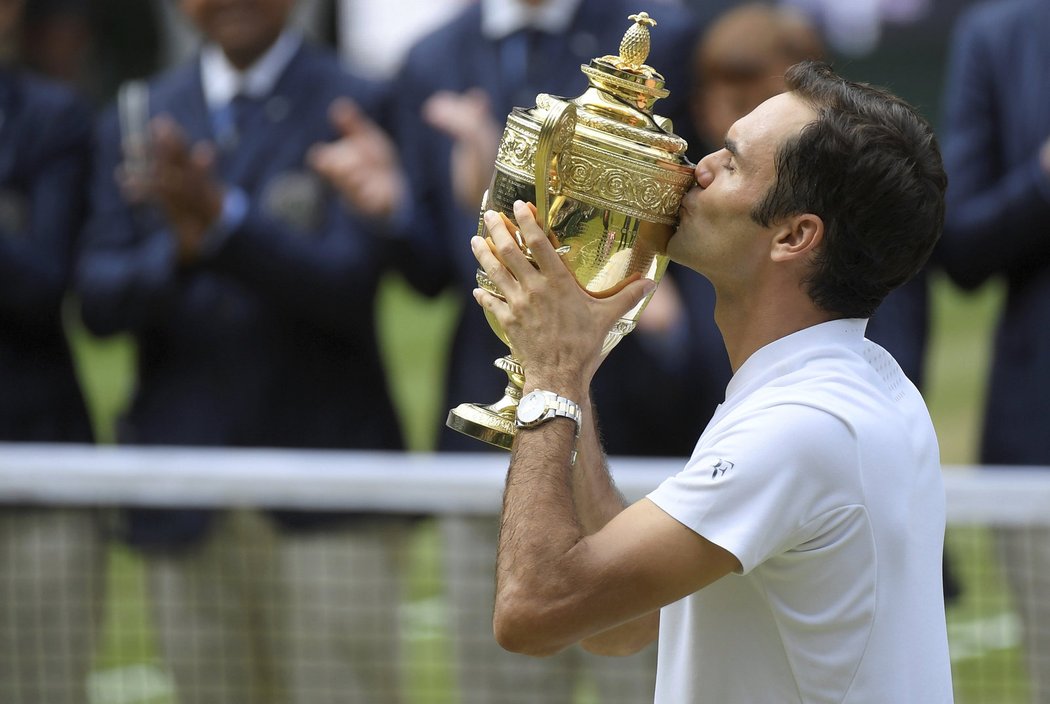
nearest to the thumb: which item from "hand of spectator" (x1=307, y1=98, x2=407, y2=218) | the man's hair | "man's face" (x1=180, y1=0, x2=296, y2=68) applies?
"hand of spectator" (x1=307, y1=98, x2=407, y2=218)

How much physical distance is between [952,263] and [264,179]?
3061mm

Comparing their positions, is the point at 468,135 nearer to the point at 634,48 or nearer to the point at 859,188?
the point at 634,48

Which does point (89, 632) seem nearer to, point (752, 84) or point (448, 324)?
point (448, 324)

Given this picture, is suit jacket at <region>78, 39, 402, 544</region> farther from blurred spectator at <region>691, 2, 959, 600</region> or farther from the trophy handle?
the trophy handle

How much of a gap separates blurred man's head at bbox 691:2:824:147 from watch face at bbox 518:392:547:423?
3.65m

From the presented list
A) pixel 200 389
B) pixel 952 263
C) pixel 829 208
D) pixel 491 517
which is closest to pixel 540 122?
pixel 829 208

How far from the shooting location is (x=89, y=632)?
6.41 metres

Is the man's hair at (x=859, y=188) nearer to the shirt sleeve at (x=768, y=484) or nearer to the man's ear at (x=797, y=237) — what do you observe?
the man's ear at (x=797, y=237)

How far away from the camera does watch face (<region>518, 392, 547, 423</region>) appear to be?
2.39 m

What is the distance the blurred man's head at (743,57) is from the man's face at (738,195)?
3373 millimetres

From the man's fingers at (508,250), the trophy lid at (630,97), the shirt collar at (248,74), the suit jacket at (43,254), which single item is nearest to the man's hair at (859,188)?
the trophy lid at (630,97)

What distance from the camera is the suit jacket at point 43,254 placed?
6.83 metres

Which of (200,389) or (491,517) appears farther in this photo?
(200,389)

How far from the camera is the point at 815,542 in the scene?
229 centimetres
